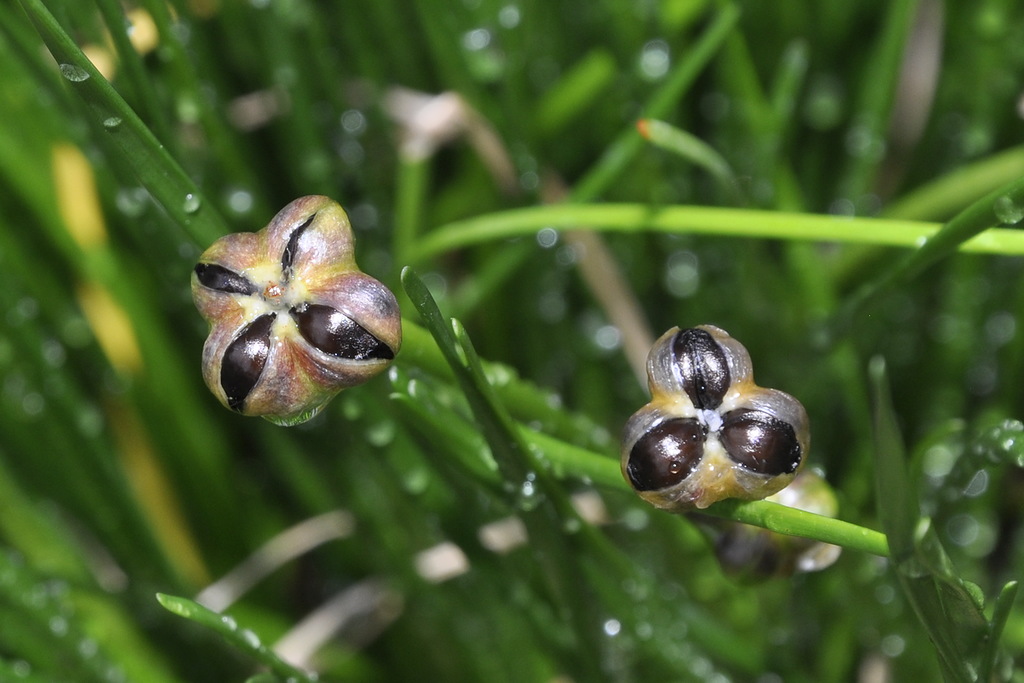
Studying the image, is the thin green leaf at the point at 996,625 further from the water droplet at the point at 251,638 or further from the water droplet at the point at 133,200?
the water droplet at the point at 133,200

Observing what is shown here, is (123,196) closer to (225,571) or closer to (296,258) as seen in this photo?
(296,258)

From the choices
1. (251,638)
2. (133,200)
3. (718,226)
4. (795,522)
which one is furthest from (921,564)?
(133,200)

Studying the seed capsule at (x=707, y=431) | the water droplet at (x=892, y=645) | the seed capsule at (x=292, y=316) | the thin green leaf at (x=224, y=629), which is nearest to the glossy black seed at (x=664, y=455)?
the seed capsule at (x=707, y=431)

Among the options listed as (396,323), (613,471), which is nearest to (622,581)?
(613,471)

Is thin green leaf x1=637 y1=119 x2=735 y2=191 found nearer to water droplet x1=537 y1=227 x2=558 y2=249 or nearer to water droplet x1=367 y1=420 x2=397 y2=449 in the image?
water droplet x1=537 y1=227 x2=558 y2=249

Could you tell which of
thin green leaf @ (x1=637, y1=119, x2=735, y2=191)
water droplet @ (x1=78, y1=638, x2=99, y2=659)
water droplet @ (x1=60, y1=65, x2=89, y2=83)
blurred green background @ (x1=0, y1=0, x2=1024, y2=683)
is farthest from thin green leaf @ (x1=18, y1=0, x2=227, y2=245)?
water droplet @ (x1=78, y1=638, x2=99, y2=659)

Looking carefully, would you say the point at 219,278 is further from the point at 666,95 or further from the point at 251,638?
the point at 666,95
